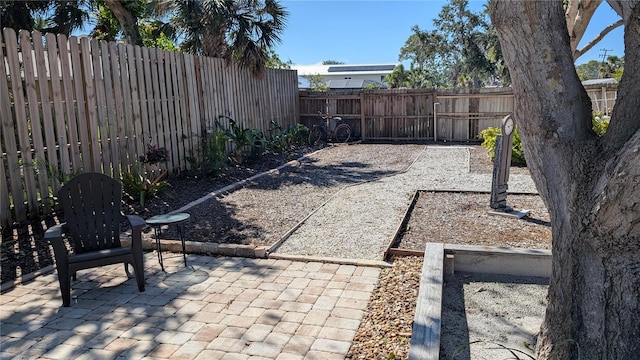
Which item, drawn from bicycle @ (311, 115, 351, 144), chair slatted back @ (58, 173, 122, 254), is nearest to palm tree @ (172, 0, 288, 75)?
bicycle @ (311, 115, 351, 144)

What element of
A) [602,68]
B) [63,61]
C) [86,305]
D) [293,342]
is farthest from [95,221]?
[602,68]

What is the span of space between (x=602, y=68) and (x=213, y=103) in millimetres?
37284

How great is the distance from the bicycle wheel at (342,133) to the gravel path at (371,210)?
16.6 feet

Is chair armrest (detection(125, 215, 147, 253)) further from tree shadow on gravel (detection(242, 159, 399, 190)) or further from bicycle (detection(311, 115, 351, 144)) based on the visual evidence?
bicycle (detection(311, 115, 351, 144))

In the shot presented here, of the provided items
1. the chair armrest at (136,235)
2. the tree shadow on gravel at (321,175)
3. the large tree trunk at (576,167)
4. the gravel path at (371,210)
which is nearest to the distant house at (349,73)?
the tree shadow on gravel at (321,175)

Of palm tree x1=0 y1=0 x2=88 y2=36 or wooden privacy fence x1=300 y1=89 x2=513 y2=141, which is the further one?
wooden privacy fence x1=300 y1=89 x2=513 y2=141

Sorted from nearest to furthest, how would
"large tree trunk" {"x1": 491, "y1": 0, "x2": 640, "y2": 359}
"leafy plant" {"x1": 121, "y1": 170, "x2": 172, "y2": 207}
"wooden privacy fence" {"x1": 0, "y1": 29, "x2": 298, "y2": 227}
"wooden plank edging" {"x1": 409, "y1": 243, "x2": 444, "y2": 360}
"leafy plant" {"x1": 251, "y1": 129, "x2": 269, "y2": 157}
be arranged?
"large tree trunk" {"x1": 491, "y1": 0, "x2": 640, "y2": 359} < "wooden plank edging" {"x1": 409, "y1": 243, "x2": 444, "y2": 360} < "wooden privacy fence" {"x1": 0, "y1": 29, "x2": 298, "y2": 227} < "leafy plant" {"x1": 121, "y1": 170, "x2": 172, "y2": 207} < "leafy plant" {"x1": 251, "y1": 129, "x2": 269, "y2": 157}

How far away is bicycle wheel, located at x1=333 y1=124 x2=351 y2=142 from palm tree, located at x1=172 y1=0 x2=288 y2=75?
4197 mm

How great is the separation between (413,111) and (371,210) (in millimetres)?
9495

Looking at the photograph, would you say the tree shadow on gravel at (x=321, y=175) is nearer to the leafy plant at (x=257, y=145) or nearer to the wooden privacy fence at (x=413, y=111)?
the leafy plant at (x=257, y=145)

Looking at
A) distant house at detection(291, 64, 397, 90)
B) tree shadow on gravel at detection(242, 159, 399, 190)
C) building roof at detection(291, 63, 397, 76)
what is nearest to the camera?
tree shadow on gravel at detection(242, 159, 399, 190)

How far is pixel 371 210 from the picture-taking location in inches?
247

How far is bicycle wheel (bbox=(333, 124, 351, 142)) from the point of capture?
15.1 m

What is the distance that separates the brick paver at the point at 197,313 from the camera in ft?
9.63
